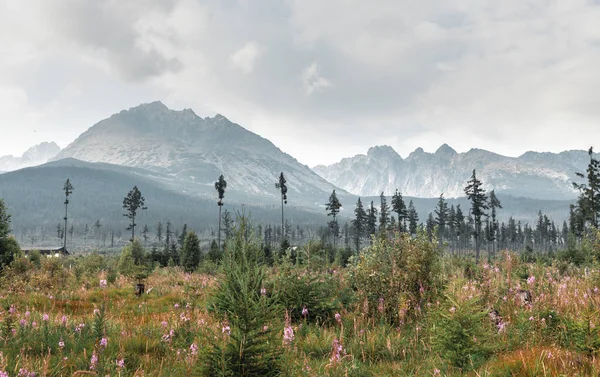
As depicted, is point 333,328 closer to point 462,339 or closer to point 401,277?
point 401,277

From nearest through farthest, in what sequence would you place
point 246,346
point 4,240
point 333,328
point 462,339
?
point 246,346, point 462,339, point 333,328, point 4,240

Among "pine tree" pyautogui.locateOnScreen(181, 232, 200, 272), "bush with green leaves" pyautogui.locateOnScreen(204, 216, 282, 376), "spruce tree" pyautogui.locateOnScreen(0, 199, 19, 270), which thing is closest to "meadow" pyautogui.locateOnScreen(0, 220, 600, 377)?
"bush with green leaves" pyautogui.locateOnScreen(204, 216, 282, 376)

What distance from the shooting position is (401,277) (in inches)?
295

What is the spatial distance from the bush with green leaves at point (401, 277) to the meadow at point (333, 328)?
0.09 ft

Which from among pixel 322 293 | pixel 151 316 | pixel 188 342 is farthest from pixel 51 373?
pixel 322 293

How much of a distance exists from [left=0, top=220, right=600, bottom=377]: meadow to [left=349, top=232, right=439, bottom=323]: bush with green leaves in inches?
1.1

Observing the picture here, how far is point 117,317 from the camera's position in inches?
298

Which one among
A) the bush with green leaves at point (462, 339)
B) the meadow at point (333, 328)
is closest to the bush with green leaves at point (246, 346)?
the meadow at point (333, 328)

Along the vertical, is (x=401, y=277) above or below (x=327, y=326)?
above

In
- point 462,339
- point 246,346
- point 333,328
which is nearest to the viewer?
point 246,346

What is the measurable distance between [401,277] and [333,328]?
1.93m

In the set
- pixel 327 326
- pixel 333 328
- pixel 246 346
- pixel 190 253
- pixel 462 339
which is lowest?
pixel 190 253

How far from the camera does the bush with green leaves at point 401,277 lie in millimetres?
7273

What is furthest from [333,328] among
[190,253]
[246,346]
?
[190,253]
